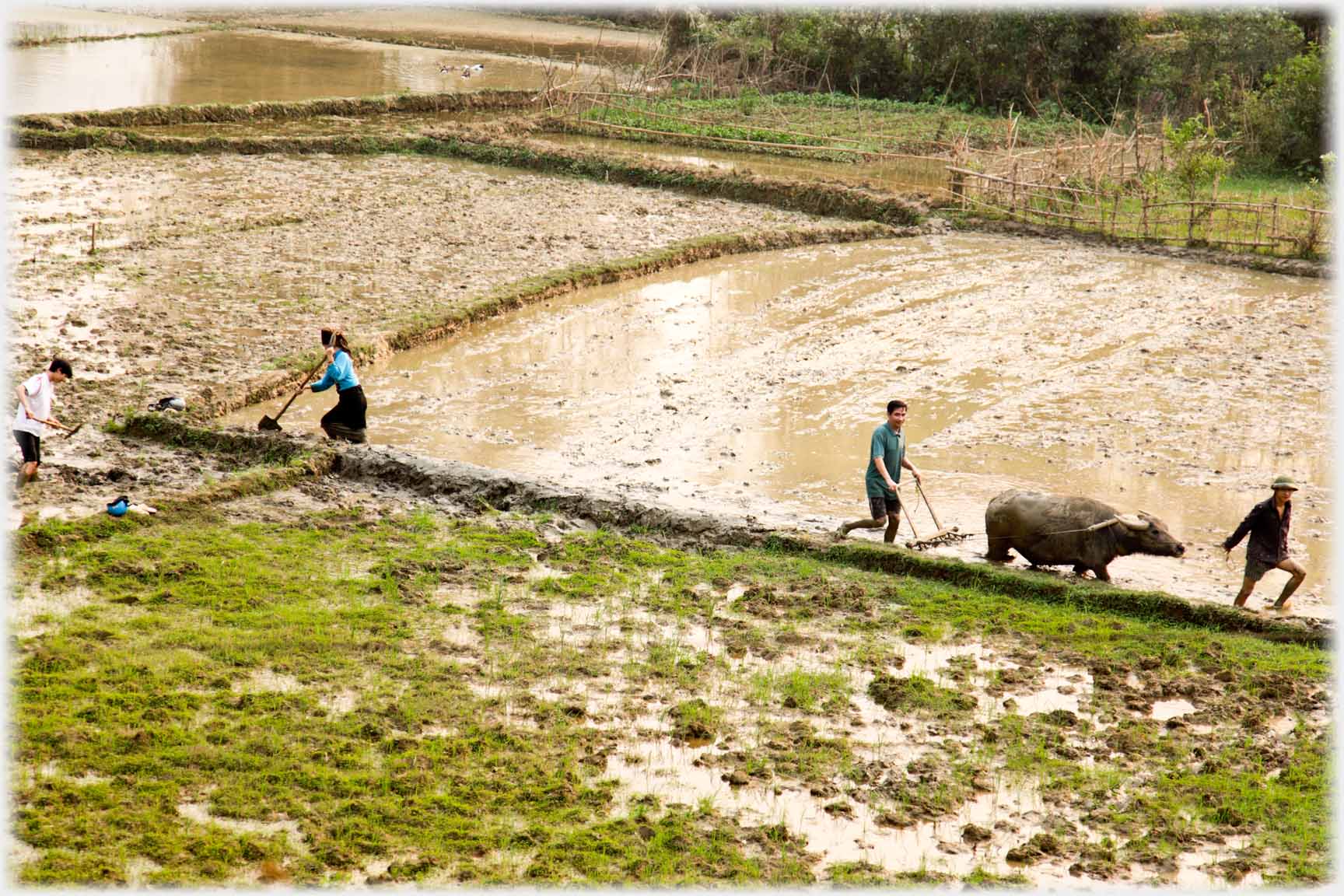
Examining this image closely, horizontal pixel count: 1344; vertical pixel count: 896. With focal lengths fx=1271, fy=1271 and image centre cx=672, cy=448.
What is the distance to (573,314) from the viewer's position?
15.5 m

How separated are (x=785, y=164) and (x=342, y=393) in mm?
16746

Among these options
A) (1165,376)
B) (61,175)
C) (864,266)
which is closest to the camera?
(1165,376)

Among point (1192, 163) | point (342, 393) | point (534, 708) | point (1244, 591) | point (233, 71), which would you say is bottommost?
point (534, 708)

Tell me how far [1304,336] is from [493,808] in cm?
1285

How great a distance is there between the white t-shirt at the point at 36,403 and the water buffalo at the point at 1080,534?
6.90 m

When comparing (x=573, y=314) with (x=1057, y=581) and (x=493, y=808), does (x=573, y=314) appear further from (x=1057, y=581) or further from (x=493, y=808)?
(x=493, y=808)

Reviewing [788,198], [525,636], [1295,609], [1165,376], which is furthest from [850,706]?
[788,198]

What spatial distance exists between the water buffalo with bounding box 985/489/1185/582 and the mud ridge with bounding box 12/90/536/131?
62.9ft

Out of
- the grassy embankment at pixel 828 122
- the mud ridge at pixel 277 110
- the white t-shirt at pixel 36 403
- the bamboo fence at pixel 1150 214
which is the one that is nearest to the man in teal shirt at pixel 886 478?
the white t-shirt at pixel 36 403

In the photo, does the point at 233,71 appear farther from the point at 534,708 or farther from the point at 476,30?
the point at 534,708

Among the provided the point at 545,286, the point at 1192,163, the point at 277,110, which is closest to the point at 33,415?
the point at 545,286

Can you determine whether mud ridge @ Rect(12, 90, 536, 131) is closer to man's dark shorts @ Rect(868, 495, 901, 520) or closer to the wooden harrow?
man's dark shorts @ Rect(868, 495, 901, 520)

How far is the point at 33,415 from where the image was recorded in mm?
9039

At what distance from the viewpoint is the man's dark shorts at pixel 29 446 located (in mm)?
9102
